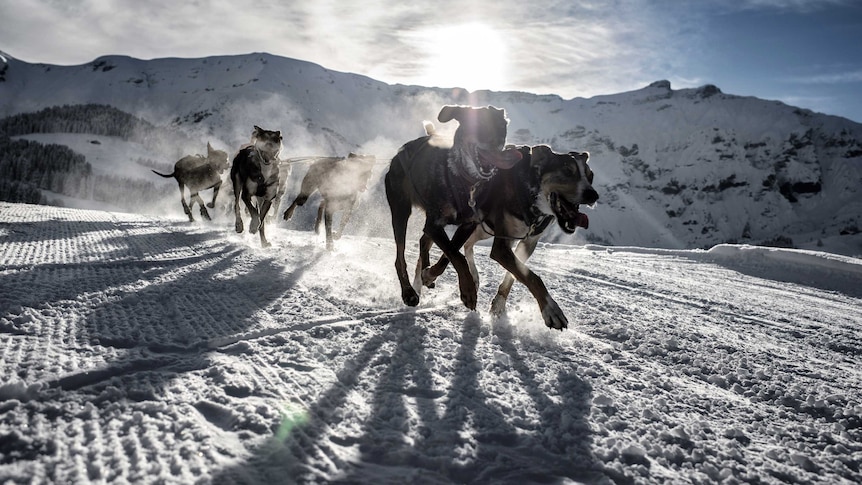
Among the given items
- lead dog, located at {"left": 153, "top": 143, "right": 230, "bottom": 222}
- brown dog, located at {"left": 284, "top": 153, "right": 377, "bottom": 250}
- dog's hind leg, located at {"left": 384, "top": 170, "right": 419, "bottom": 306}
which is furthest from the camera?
lead dog, located at {"left": 153, "top": 143, "right": 230, "bottom": 222}

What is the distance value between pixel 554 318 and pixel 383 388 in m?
1.55

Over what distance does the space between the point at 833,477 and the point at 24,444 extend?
2435 mm

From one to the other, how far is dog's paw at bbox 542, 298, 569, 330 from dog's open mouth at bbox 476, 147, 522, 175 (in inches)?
42.6

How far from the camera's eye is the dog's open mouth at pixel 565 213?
3.59 metres

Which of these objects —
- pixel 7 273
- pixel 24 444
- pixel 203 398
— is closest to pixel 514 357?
pixel 203 398

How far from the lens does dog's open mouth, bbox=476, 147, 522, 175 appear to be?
3.60 metres

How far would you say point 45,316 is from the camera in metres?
2.55

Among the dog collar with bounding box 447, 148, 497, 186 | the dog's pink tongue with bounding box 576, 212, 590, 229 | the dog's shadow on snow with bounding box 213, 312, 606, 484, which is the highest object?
the dog collar with bounding box 447, 148, 497, 186

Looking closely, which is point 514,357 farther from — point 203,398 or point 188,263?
point 188,263

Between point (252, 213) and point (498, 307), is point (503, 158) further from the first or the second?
point (252, 213)

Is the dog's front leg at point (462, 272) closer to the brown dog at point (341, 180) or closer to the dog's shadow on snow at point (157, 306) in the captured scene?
the dog's shadow on snow at point (157, 306)

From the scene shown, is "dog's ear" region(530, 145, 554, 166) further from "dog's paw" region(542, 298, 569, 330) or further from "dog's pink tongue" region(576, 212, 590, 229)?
"dog's paw" region(542, 298, 569, 330)

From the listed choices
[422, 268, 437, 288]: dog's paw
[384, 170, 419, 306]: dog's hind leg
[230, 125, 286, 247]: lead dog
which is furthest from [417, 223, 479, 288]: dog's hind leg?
[230, 125, 286, 247]: lead dog

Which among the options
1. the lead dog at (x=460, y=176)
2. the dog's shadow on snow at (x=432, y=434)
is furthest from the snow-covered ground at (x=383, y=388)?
the lead dog at (x=460, y=176)
